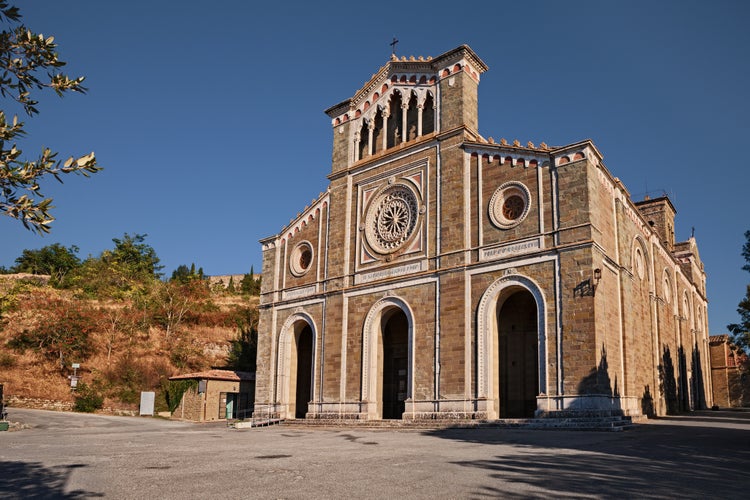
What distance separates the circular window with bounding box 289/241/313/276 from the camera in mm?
33750

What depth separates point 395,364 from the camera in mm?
Answer: 31438

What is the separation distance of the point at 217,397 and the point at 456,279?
1733 cm

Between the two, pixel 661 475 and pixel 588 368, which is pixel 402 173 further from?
pixel 661 475

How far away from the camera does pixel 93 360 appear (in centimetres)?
4291

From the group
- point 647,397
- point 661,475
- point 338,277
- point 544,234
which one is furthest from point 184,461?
point 647,397

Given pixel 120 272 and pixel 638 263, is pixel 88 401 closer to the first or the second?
pixel 120 272

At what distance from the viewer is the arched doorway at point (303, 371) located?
112ft

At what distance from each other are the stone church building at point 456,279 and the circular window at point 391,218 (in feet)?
0.30

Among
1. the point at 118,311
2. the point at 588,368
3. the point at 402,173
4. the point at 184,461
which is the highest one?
the point at 402,173

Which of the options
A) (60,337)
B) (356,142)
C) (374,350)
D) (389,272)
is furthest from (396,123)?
(60,337)

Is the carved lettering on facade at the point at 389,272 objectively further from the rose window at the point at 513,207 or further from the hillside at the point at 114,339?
the hillside at the point at 114,339

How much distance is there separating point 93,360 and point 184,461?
1332 inches

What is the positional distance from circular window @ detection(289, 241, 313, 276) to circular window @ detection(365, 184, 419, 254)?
4840 mm

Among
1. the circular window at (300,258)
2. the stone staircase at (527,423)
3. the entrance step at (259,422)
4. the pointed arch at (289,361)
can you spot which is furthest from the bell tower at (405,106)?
the entrance step at (259,422)
